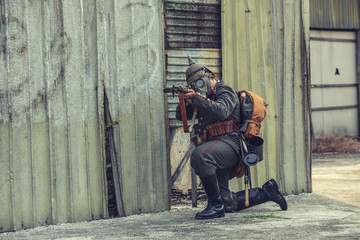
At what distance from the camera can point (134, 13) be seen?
258 inches

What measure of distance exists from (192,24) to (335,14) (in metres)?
8.51

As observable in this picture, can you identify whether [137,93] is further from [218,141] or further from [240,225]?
[240,225]

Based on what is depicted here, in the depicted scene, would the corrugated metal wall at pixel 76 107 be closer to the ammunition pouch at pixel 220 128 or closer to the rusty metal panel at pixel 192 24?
the rusty metal panel at pixel 192 24

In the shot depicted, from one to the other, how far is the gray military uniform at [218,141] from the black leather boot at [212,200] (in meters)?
0.07

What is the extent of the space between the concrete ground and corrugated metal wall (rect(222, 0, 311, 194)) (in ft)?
1.32

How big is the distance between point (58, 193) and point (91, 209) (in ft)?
1.25

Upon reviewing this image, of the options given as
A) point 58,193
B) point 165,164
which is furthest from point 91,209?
point 165,164

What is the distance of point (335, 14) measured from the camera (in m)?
14.8

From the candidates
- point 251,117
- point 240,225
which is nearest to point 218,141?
point 251,117

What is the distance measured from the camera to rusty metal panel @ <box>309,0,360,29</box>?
1445 cm

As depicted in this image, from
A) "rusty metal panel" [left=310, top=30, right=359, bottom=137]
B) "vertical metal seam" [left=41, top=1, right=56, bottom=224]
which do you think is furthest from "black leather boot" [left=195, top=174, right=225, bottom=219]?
"rusty metal panel" [left=310, top=30, right=359, bottom=137]

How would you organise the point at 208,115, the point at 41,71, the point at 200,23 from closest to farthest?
the point at 41,71 < the point at 208,115 < the point at 200,23

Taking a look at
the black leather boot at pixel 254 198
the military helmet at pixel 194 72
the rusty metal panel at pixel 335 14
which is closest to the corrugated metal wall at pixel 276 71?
the black leather boot at pixel 254 198

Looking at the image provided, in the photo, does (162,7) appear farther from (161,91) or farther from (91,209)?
(91,209)
